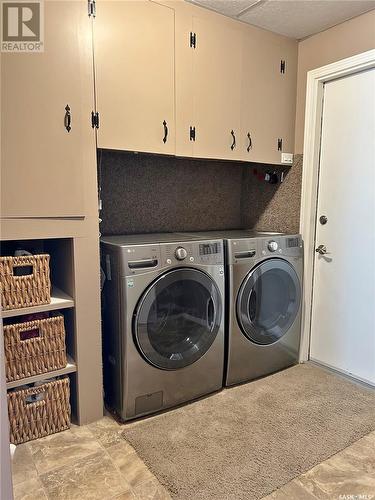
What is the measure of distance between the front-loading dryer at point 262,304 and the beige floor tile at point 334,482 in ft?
2.60

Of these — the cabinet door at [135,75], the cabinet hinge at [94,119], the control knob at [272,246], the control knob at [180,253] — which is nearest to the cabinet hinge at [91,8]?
the cabinet door at [135,75]

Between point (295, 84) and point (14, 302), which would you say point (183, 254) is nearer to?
point (14, 302)

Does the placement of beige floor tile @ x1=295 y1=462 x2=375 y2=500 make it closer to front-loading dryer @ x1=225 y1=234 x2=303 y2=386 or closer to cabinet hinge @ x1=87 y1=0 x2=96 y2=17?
front-loading dryer @ x1=225 y1=234 x2=303 y2=386

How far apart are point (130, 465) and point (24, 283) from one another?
0.97 metres

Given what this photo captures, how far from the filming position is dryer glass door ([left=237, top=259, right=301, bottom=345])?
7.39 ft

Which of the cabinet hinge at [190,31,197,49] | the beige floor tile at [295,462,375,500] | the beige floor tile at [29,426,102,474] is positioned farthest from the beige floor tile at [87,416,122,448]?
the cabinet hinge at [190,31,197,49]

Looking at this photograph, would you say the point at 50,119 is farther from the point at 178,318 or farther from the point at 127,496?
the point at 127,496

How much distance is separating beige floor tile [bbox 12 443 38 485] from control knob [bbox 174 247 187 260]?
1.18 m

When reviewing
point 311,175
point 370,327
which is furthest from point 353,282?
point 311,175

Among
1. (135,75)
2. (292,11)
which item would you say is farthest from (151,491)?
(292,11)

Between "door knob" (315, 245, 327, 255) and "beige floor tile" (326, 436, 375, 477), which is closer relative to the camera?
"beige floor tile" (326, 436, 375, 477)

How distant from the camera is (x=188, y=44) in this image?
6.71 feet

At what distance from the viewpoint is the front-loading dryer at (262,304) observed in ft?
7.23

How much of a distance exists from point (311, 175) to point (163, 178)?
3.47 feet
